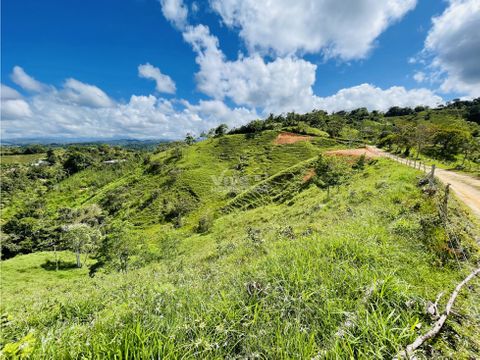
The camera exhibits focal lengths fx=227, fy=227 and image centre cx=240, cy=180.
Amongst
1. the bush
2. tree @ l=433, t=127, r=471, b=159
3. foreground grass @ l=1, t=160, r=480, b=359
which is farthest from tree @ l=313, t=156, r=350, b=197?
tree @ l=433, t=127, r=471, b=159

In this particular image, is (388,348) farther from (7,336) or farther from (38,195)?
(38,195)

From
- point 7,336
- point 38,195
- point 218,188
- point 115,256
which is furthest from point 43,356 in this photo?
point 38,195

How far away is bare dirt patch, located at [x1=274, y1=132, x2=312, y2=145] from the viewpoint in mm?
62828

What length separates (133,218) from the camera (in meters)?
51.3

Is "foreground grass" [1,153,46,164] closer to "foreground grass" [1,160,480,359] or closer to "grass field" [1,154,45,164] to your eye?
"grass field" [1,154,45,164]

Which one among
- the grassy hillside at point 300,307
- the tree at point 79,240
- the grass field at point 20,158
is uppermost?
the grassy hillside at point 300,307

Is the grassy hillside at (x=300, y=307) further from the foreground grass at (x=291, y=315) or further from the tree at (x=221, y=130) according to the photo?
the tree at (x=221, y=130)

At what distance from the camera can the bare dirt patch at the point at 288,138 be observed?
62.8 metres

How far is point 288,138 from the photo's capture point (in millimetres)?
65125

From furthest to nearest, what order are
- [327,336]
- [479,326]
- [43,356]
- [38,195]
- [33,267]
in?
A: [38,195]
[33,267]
[479,326]
[327,336]
[43,356]

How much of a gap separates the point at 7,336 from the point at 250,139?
223ft

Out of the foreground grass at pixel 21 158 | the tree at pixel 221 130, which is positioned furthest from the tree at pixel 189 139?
the foreground grass at pixel 21 158

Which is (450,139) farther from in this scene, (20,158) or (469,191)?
(20,158)

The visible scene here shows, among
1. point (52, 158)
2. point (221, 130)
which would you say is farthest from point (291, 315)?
point (52, 158)
